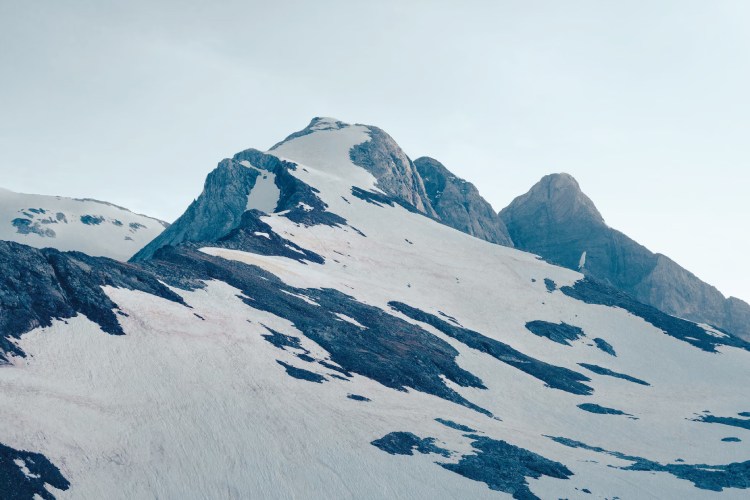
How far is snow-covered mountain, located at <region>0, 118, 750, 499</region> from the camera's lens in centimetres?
5106

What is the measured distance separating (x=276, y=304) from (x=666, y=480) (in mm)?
43185

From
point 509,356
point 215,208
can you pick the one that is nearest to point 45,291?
point 509,356

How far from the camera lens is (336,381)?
234 feet

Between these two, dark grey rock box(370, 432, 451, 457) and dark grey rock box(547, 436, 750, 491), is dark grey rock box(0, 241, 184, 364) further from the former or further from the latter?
dark grey rock box(547, 436, 750, 491)

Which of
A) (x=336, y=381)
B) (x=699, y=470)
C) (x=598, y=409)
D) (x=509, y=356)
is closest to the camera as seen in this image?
(x=336, y=381)

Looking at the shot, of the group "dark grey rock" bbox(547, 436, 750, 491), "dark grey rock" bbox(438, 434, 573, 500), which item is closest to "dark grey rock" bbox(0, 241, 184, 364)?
"dark grey rock" bbox(438, 434, 573, 500)

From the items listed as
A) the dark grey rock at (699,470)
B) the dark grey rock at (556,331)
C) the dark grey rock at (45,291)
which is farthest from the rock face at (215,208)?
the dark grey rock at (699,470)

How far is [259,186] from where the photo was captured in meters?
170

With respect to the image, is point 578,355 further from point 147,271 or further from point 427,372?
point 147,271

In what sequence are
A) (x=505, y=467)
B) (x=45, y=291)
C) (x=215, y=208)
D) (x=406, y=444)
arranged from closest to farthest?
(x=406, y=444) → (x=505, y=467) → (x=45, y=291) → (x=215, y=208)

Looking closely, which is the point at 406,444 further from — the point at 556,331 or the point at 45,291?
the point at 556,331

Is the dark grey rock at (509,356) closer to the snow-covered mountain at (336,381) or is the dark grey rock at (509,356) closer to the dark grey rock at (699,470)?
the snow-covered mountain at (336,381)

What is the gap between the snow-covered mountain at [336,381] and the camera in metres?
51.1

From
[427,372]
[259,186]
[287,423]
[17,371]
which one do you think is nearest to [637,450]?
[427,372]
